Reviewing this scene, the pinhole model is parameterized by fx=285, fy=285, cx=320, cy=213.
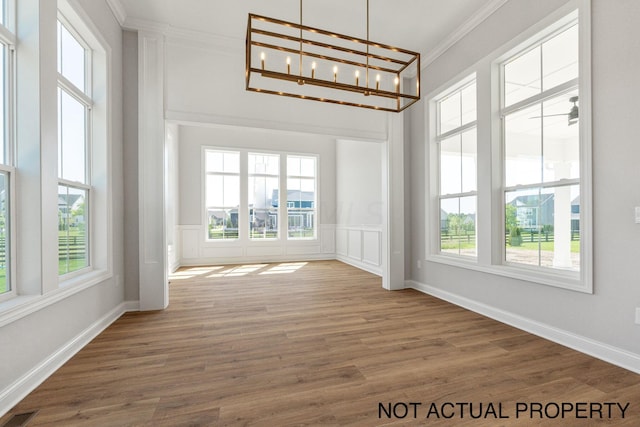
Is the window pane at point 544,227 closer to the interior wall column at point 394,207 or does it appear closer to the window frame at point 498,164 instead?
the window frame at point 498,164

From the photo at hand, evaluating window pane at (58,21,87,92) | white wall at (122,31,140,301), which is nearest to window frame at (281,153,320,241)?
white wall at (122,31,140,301)

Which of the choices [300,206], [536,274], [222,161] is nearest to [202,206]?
[222,161]

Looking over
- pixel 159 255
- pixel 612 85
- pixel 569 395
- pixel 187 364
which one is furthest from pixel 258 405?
pixel 612 85

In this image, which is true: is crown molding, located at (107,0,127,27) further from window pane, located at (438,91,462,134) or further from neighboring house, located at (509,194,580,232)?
neighboring house, located at (509,194,580,232)

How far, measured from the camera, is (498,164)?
3.18 m

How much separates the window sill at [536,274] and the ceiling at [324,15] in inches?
110

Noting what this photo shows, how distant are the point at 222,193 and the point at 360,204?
3.32m

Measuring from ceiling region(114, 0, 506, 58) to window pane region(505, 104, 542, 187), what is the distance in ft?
4.06

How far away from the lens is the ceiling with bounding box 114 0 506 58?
3102mm

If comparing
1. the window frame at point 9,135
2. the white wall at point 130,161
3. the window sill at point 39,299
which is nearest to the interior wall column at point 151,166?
the white wall at point 130,161

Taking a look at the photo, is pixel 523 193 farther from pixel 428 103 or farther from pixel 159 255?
pixel 159 255

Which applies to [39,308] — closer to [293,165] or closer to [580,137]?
[580,137]

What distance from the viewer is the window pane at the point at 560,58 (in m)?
2.54

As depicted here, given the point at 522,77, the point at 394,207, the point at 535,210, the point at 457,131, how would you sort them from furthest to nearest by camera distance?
1. the point at 394,207
2. the point at 457,131
3. the point at 522,77
4. the point at 535,210
